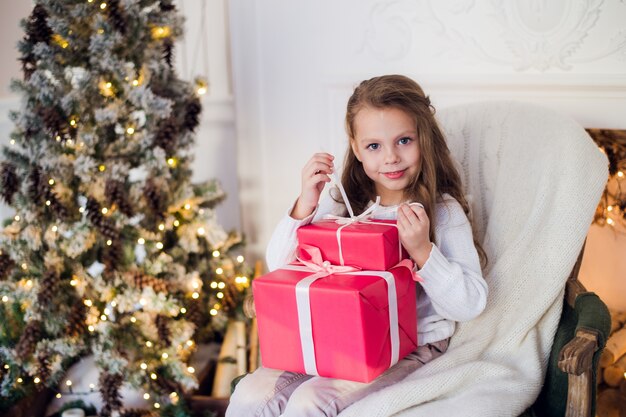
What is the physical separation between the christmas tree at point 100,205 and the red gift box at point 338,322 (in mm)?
827

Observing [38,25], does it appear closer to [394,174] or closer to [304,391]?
[394,174]

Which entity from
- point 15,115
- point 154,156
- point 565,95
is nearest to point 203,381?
point 154,156

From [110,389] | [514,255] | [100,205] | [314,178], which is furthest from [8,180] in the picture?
[514,255]

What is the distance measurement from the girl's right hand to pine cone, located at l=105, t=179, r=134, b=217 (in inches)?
27.2

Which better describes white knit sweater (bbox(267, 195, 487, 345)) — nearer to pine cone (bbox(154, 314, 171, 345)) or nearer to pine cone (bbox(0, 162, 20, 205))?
pine cone (bbox(154, 314, 171, 345))

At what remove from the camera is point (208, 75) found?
287 centimetres

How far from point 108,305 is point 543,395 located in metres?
1.34

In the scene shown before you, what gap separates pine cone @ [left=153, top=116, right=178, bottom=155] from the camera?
2.17m

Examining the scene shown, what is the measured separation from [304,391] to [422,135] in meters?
0.64

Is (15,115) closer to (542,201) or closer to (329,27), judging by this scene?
(329,27)

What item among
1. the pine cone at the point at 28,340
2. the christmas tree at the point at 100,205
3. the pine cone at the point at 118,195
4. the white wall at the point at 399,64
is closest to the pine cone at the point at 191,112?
the christmas tree at the point at 100,205

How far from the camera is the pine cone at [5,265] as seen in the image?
2.17 m

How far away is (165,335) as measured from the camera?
88.6 inches

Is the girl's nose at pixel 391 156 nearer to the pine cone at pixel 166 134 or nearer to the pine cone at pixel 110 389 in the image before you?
the pine cone at pixel 166 134
